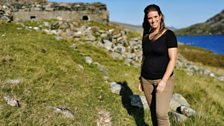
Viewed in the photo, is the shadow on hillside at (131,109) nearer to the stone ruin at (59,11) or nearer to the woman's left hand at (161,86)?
the woman's left hand at (161,86)

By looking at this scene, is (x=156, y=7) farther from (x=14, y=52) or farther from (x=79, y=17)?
(x=79, y=17)

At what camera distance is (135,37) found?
2878 centimetres

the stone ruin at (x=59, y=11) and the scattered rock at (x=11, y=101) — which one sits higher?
the stone ruin at (x=59, y=11)

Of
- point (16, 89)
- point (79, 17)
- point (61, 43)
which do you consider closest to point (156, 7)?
point (16, 89)

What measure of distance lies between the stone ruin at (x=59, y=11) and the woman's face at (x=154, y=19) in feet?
70.0

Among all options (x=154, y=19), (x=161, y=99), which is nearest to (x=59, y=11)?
(x=154, y=19)

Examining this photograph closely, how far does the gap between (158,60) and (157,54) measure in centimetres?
12

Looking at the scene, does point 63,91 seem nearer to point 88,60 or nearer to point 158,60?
point 158,60

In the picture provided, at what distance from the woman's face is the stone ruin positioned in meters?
21.3

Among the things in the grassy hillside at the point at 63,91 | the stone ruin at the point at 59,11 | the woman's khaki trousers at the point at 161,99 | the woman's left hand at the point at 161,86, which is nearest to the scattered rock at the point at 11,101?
the grassy hillside at the point at 63,91

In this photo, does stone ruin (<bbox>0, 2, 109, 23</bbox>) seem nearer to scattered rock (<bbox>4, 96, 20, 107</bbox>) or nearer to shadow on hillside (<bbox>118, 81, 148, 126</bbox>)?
shadow on hillside (<bbox>118, 81, 148, 126</bbox>)

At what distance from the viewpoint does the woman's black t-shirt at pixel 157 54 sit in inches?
259

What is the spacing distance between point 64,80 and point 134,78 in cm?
405

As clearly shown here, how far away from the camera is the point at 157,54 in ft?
22.3
